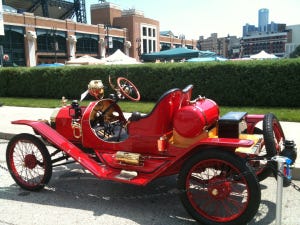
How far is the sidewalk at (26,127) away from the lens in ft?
22.2

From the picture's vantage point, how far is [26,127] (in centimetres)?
909

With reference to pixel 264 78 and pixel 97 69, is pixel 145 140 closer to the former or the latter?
pixel 264 78

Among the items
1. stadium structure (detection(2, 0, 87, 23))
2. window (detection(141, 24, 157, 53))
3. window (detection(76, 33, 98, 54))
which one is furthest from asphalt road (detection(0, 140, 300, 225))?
window (detection(141, 24, 157, 53))

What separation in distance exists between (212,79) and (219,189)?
834cm

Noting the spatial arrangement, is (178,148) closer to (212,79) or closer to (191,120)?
(191,120)

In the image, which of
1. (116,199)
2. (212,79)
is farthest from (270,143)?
(212,79)

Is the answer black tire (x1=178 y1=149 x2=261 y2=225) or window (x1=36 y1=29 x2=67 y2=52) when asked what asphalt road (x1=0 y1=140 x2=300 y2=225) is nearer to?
black tire (x1=178 y1=149 x2=261 y2=225)

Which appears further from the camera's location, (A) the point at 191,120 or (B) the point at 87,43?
(B) the point at 87,43

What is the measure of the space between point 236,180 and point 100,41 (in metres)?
74.9

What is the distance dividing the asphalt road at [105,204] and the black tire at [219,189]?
9.2 inches

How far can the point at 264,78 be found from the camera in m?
10.8

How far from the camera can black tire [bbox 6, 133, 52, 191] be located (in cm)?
478

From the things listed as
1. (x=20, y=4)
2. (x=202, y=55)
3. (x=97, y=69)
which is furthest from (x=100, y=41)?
(x=97, y=69)

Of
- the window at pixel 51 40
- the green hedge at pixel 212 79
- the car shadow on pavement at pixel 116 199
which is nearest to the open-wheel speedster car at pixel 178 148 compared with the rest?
the car shadow on pavement at pixel 116 199
